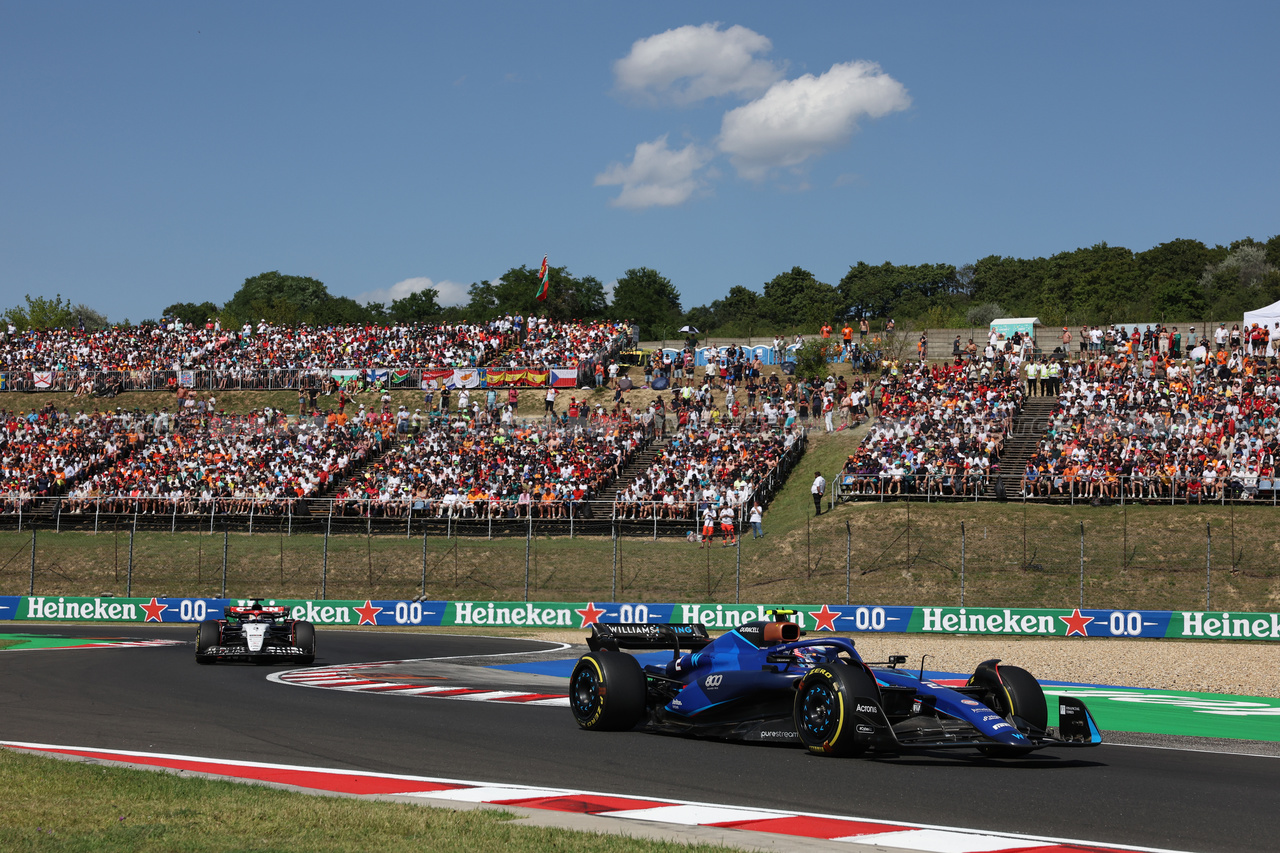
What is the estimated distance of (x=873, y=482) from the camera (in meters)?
35.2

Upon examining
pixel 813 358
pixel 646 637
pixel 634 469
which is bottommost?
pixel 646 637

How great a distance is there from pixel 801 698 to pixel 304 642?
13190mm

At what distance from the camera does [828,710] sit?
9.92 meters

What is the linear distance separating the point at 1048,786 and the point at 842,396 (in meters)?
36.4

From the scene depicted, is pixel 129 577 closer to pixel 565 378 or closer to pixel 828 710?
pixel 565 378

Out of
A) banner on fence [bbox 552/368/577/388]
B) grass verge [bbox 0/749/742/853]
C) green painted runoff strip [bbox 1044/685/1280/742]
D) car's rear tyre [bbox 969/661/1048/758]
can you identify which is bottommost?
green painted runoff strip [bbox 1044/685/1280/742]

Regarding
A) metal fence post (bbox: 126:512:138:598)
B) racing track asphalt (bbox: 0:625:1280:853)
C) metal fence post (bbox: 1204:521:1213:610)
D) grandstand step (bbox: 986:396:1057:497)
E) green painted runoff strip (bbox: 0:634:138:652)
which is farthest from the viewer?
grandstand step (bbox: 986:396:1057:497)

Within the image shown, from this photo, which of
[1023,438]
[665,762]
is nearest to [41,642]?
[665,762]

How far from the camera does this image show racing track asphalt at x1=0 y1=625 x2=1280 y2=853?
7.81m

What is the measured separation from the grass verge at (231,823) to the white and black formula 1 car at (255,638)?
39.4 feet

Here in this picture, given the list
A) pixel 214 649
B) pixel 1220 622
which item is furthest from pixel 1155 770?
pixel 1220 622

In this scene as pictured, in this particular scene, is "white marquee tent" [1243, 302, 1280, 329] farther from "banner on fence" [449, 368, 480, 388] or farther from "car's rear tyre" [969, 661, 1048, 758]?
"car's rear tyre" [969, 661, 1048, 758]

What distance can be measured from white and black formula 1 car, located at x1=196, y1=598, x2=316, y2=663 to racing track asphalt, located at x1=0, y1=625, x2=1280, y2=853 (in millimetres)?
4029

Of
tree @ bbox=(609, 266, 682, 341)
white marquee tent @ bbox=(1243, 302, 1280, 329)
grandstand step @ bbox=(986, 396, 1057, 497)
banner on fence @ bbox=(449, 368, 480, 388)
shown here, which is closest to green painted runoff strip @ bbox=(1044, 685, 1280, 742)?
grandstand step @ bbox=(986, 396, 1057, 497)
